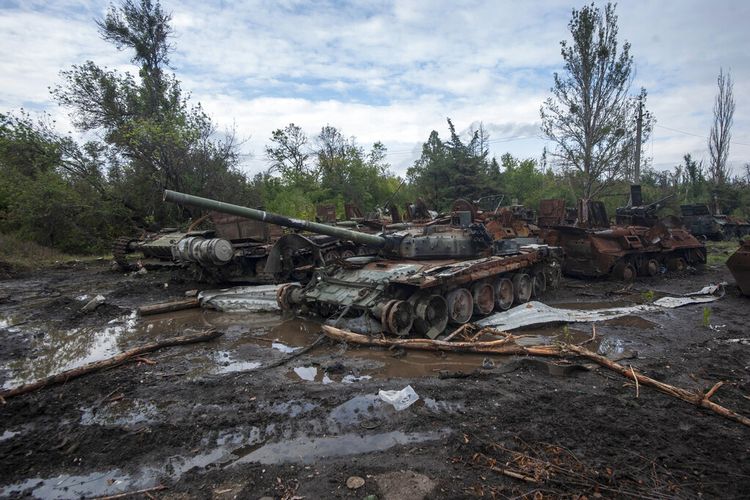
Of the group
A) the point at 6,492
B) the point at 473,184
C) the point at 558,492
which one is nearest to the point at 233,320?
the point at 6,492

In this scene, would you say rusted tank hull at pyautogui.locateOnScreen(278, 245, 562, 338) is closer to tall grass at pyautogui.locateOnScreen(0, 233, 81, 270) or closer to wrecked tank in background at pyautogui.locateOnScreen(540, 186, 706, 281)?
wrecked tank in background at pyautogui.locateOnScreen(540, 186, 706, 281)

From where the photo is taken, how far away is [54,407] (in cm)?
500

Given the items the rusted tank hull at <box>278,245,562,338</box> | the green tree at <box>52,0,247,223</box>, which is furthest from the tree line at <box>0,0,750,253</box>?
the rusted tank hull at <box>278,245,562,338</box>

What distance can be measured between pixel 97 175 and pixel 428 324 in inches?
785

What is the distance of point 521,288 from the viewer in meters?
10.5

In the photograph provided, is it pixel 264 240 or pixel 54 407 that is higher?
pixel 264 240

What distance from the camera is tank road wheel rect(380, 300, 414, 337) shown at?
7.20 metres

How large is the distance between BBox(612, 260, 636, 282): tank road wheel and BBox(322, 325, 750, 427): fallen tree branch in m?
8.23

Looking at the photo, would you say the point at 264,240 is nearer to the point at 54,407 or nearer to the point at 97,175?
the point at 54,407

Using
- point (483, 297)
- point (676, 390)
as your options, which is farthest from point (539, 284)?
point (676, 390)

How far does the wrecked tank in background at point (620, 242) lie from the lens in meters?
13.4

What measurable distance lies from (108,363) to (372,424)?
417 centimetres

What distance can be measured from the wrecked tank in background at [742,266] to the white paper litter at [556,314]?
1.87ft

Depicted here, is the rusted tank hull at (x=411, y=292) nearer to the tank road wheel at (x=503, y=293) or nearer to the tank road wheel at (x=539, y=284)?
the tank road wheel at (x=503, y=293)
